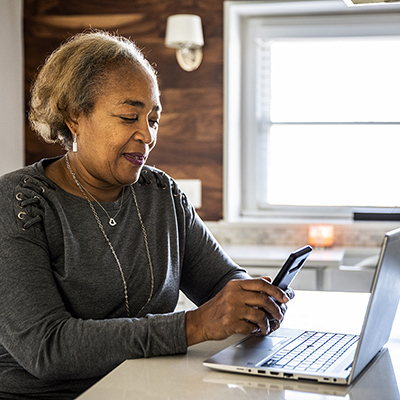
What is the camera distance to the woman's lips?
4.66 feet

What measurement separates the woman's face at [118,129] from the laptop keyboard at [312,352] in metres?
0.57

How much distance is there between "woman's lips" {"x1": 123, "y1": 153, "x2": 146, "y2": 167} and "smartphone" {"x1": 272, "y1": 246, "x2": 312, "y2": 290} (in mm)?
474

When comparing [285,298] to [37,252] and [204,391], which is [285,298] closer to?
[204,391]

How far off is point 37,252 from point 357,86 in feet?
8.60

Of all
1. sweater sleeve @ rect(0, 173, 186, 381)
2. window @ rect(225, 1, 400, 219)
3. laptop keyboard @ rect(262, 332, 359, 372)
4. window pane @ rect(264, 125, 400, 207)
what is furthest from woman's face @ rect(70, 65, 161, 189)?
window pane @ rect(264, 125, 400, 207)

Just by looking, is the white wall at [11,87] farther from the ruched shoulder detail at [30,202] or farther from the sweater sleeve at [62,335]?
the sweater sleeve at [62,335]

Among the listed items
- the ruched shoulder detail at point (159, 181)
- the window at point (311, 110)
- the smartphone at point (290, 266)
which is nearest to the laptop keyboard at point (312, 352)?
the smartphone at point (290, 266)

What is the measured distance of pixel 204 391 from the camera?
0.94 metres

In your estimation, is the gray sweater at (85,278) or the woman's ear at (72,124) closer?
the gray sweater at (85,278)

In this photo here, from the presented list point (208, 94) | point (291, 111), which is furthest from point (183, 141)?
point (291, 111)

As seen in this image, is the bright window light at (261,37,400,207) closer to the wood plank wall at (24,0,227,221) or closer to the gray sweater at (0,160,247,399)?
the wood plank wall at (24,0,227,221)

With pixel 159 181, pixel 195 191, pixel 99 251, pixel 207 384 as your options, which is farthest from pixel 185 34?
pixel 207 384

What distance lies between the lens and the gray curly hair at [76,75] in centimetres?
139

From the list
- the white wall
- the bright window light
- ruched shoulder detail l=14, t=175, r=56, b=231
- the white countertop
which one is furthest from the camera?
the bright window light
